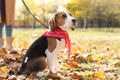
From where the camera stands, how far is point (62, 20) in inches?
227

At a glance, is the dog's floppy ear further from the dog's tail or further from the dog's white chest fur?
the dog's tail

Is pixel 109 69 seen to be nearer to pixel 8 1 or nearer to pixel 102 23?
pixel 8 1

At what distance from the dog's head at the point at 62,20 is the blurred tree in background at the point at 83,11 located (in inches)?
1523

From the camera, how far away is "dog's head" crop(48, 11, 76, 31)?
5720mm

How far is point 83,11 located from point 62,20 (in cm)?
4253

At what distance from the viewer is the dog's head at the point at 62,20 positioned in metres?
5.72

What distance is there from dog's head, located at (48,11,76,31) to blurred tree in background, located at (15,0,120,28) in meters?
38.7

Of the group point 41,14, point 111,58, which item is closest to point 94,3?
point 41,14

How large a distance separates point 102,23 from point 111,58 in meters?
36.9

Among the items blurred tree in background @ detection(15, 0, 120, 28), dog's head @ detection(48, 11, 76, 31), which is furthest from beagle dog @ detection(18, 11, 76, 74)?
blurred tree in background @ detection(15, 0, 120, 28)

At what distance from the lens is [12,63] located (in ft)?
22.6

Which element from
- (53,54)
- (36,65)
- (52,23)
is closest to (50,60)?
(53,54)

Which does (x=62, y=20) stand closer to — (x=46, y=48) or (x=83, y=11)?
(x=46, y=48)

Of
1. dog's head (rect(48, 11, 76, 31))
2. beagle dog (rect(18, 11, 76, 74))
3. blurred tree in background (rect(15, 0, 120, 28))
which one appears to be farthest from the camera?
blurred tree in background (rect(15, 0, 120, 28))
